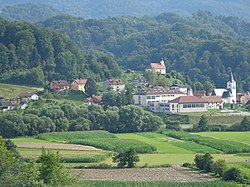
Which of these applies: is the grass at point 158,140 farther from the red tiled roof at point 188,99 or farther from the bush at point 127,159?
the red tiled roof at point 188,99

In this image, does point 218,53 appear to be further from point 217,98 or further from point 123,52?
point 217,98

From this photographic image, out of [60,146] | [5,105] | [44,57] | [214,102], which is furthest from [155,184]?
[44,57]

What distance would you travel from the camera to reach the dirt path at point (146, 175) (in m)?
41.8

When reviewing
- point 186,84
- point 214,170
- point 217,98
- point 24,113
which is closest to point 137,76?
point 186,84

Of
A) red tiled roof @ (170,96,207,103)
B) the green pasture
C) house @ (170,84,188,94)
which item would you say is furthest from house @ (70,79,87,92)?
the green pasture

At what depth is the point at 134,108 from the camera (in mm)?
69500

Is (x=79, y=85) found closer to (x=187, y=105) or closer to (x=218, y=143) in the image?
(x=187, y=105)

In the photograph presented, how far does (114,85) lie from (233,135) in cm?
2772

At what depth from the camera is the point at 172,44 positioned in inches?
5295

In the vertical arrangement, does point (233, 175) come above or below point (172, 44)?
below

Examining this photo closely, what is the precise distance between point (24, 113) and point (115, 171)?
2308 cm

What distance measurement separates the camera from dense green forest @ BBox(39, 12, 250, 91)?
11862 centimetres

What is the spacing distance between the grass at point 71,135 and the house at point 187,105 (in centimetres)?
1661

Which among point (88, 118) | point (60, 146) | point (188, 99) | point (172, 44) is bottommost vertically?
point (60, 146)
